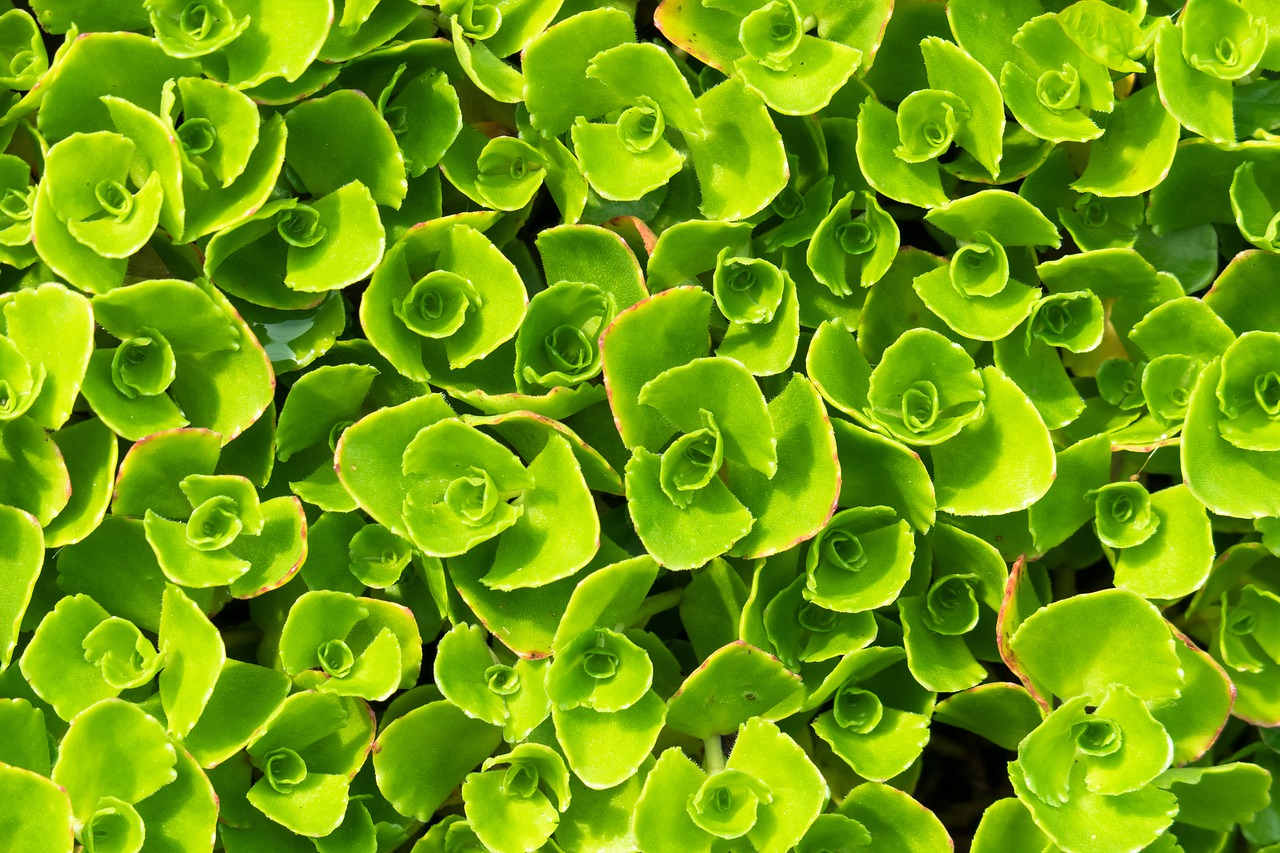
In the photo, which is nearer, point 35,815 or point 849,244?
point 35,815

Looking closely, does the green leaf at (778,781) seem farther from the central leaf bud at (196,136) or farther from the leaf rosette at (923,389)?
the central leaf bud at (196,136)

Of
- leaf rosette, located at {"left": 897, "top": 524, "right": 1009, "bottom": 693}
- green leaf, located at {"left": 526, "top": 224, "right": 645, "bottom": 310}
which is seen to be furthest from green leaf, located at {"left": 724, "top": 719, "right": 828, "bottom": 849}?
green leaf, located at {"left": 526, "top": 224, "right": 645, "bottom": 310}

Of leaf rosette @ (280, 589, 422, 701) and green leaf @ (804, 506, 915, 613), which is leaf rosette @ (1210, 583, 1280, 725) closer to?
green leaf @ (804, 506, 915, 613)

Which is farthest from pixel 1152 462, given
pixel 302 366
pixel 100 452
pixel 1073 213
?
pixel 100 452

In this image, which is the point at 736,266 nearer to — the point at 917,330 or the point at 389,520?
the point at 917,330

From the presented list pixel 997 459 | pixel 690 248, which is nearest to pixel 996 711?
pixel 997 459

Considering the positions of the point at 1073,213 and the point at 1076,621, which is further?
the point at 1073,213

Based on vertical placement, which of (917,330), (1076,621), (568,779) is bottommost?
(568,779)

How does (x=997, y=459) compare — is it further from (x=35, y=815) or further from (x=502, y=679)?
(x=35, y=815)

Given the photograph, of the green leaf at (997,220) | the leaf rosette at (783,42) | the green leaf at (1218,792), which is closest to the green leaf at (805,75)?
the leaf rosette at (783,42)
